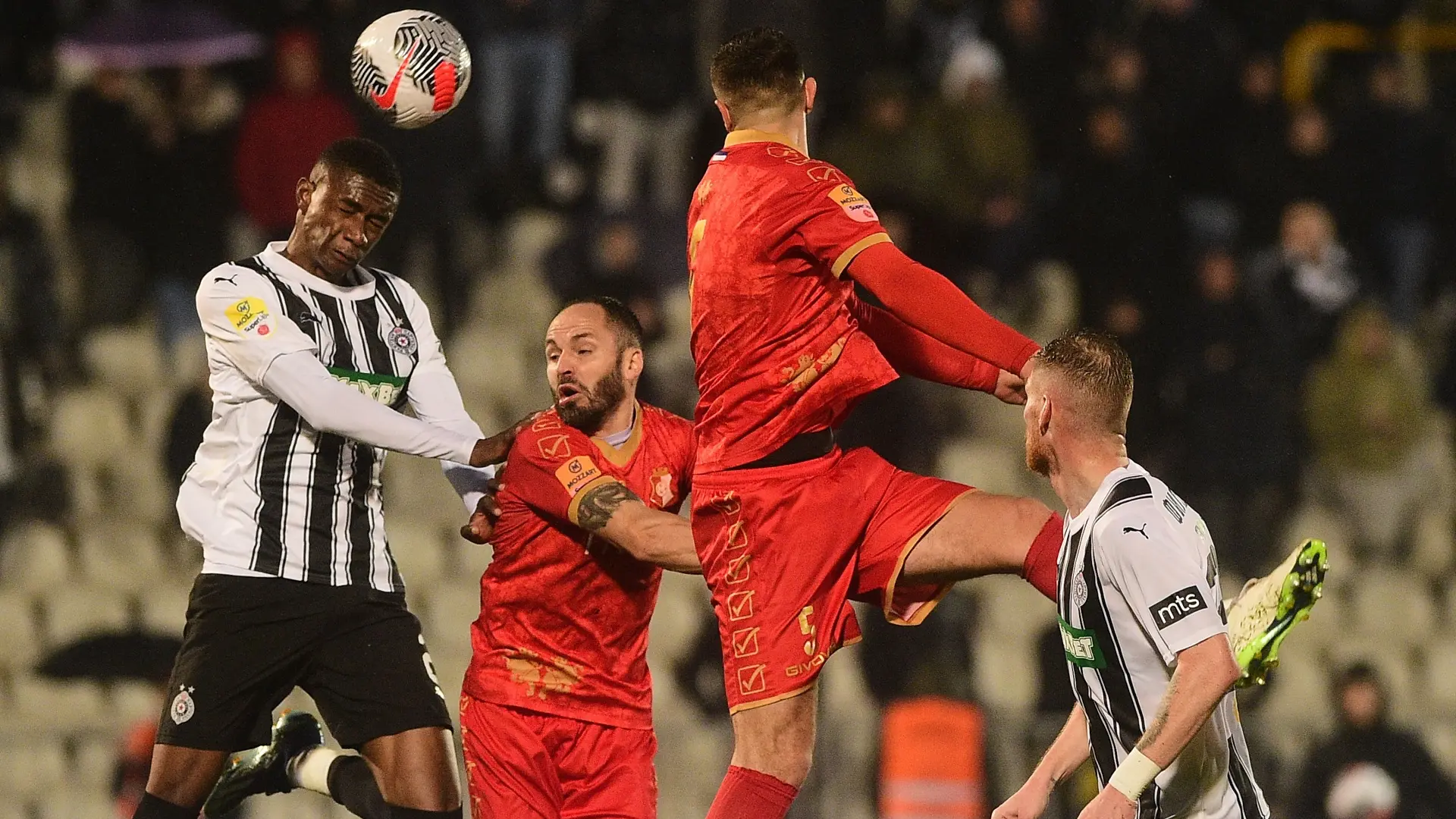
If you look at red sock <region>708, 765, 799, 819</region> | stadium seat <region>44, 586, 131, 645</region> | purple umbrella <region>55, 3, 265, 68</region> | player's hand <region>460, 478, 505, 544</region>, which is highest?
purple umbrella <region>55, 3, 265, 68</region>

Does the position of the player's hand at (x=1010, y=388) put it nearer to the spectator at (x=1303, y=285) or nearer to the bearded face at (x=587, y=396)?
the bearded face at (x=587, y=396)

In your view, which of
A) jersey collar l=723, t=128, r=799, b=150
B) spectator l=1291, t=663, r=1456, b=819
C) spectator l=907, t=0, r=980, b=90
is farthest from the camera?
spectator l=907, t=0, r=980, b=90

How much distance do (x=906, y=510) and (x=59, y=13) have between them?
7.03 meters

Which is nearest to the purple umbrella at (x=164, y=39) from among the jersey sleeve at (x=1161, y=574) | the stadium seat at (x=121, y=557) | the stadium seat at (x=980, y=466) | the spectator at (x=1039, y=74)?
the stadium seat at (x=121, y=557)

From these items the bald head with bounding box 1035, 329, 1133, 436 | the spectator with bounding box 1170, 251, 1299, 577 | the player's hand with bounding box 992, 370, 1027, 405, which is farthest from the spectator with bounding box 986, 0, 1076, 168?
the bald head with bounding box 1035, 329, 1133, 436

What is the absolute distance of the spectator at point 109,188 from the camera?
8.56m

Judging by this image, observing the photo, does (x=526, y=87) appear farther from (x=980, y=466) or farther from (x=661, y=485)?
(x=661, y=485)

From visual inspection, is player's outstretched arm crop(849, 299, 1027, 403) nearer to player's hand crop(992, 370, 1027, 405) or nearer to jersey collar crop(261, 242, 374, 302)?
player's hand crop(992, 370, 1027, 405)

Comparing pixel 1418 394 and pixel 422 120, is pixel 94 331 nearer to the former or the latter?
pixel 422 120

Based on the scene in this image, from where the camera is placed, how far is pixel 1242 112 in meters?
9.41

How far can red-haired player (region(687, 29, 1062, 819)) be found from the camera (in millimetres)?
4027

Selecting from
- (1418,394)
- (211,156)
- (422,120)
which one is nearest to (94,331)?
(211,156)

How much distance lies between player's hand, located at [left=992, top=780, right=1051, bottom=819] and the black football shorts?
151 cm

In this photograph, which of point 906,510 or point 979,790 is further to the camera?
point 979,790
